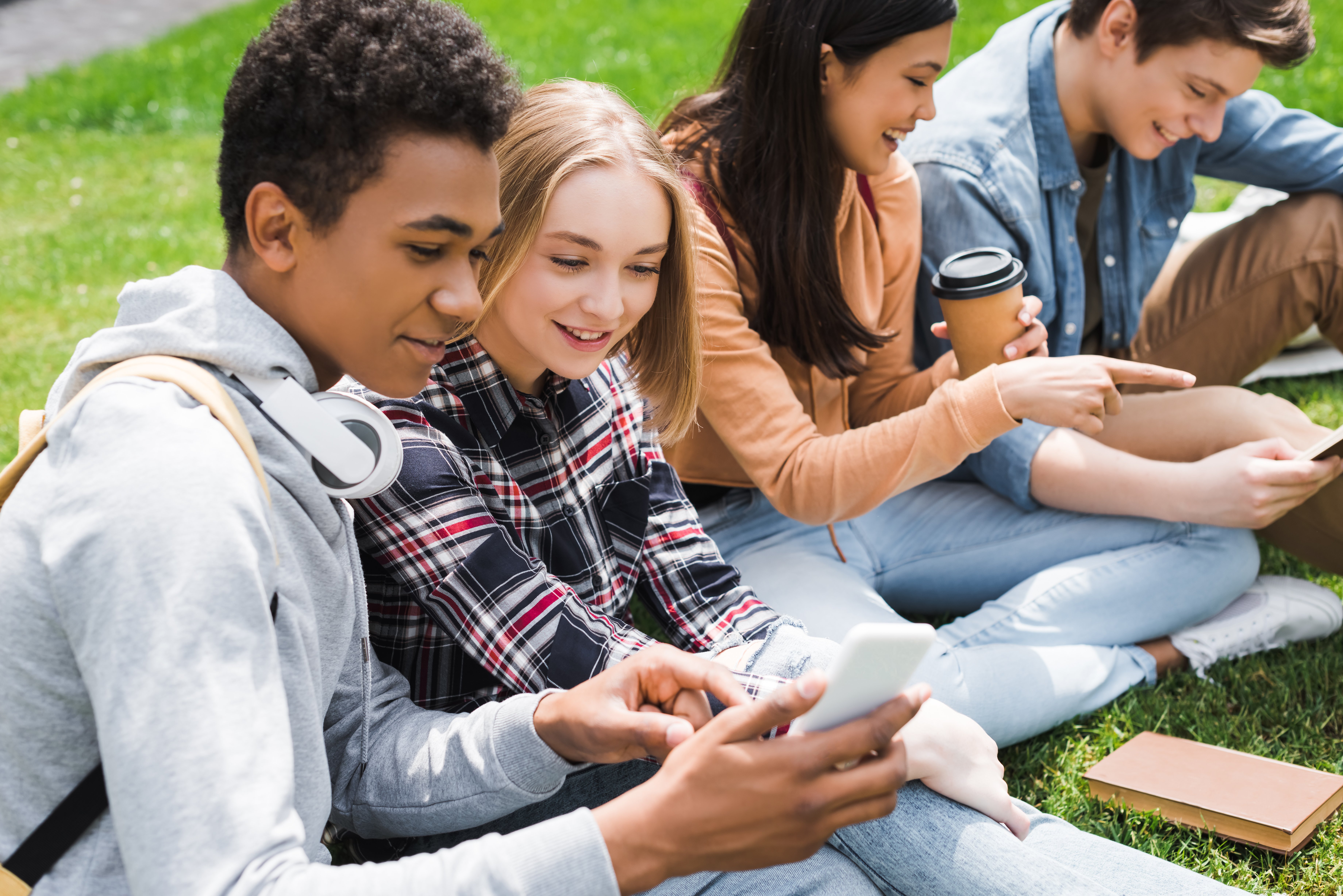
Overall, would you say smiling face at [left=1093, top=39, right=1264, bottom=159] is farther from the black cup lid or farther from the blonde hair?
the blonde hair

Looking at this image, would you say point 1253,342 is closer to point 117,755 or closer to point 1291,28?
point 1291,28

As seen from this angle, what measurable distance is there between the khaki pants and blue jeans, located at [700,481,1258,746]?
0.22 metres

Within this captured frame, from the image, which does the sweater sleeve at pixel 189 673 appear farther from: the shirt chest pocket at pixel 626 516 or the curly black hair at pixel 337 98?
the shirt chest pocket at pixel 626 516

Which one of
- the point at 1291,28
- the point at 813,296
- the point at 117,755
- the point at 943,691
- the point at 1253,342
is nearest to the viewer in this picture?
the point at 117,755

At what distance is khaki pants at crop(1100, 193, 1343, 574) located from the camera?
9.32ft

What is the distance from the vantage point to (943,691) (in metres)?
2.34

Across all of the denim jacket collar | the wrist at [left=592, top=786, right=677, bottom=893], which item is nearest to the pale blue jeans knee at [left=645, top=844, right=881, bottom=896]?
the wrist at [left=592, top=786, right=677, bottom=893]

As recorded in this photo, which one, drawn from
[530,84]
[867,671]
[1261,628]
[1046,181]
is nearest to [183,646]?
[867,671]

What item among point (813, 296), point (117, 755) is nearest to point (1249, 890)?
point (813, 296)

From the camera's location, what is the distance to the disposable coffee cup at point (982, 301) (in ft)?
7.73

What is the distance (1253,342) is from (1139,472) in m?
0.79

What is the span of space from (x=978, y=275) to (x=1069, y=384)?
0.29m

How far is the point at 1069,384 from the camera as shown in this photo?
7.52ft

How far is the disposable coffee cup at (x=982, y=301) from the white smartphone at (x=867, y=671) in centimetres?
118
